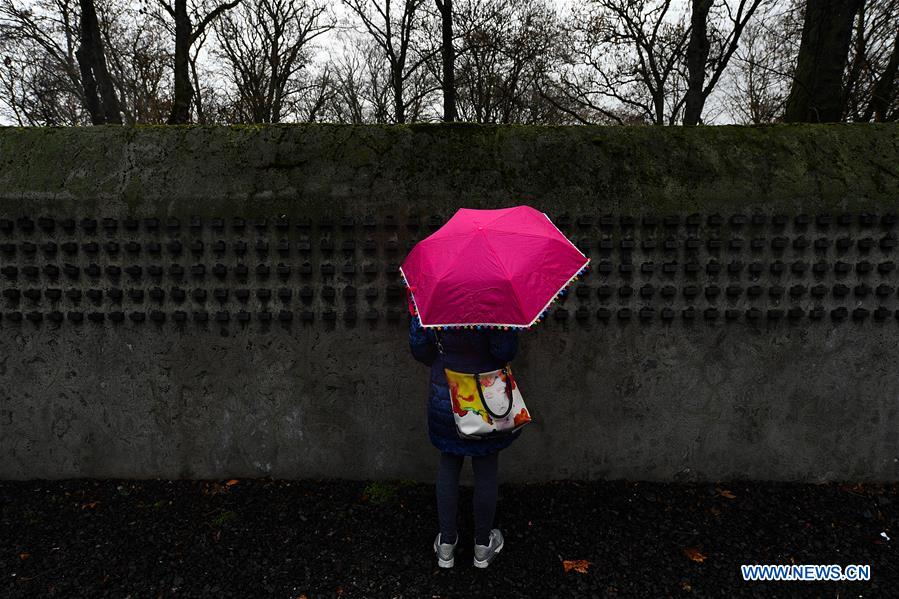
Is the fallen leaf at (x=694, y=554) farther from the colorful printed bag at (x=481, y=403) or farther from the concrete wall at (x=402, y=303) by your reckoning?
the colorful printed bag at (x=481, y=403)

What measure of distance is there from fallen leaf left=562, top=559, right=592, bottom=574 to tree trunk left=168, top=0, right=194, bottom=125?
10636 millimetres

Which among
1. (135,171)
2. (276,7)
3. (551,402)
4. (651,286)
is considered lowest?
(551,402)

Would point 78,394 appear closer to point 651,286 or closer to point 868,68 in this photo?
point 651,286

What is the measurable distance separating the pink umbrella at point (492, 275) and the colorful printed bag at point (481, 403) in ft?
1.21

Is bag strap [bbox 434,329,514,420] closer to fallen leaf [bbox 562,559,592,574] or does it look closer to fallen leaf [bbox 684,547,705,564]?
fallen leaf [bbox 562,559,592,574]

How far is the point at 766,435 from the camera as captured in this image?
3.74m

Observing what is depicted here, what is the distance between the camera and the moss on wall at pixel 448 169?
355cm

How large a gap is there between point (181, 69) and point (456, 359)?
36.1 feet

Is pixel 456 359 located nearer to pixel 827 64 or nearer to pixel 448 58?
pixel 827 64

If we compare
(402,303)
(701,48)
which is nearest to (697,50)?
(701,48)

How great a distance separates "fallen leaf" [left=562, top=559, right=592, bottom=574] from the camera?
9.64ft

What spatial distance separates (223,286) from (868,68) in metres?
9.91

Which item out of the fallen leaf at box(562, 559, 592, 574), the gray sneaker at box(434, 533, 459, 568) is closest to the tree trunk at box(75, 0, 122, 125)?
the gray sneaker at box(434, 533, 459, 568)

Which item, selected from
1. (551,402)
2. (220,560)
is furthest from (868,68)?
(220,560)
